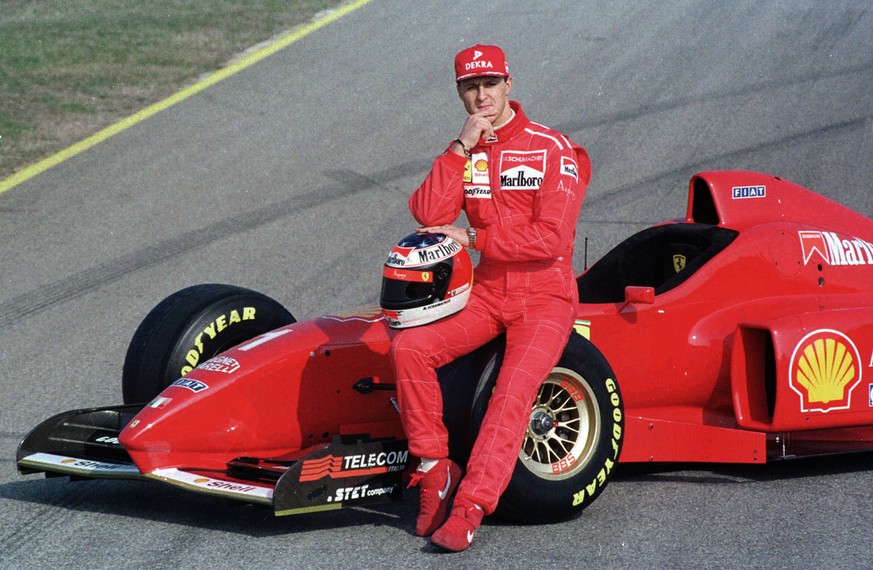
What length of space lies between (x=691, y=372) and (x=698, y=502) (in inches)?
27.5

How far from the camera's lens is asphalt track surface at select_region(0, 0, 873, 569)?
497 centimetres

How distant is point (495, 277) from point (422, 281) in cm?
36

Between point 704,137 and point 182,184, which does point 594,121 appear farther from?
point 182,184

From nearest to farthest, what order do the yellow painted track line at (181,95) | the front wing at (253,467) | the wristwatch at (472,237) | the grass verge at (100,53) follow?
the front wing at (253,467) < the wristwatch at (472,237) < the yellow painted track line at (181,95) < the grass verge at (100,53)

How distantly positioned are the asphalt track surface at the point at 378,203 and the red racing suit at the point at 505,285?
449mm

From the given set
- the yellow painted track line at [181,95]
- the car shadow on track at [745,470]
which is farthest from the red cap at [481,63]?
the yellow painted track line at [181,95]

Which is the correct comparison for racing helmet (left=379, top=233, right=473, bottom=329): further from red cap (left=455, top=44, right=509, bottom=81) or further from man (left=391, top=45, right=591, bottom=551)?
red cap (left=455, top=44, right=509, bottom=81)

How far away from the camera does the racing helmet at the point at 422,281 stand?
507 cm

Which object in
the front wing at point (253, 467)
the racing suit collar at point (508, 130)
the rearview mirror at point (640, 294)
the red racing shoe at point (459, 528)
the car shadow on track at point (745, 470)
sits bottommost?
the car shadow on track at point (745, 470)

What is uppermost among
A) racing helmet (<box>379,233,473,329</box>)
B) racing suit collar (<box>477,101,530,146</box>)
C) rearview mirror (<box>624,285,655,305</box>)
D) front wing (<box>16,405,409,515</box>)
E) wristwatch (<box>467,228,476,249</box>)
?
racing suit collar (<box>477,101,530,146</box>)

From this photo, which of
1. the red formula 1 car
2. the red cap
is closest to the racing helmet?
the red formula 1 car

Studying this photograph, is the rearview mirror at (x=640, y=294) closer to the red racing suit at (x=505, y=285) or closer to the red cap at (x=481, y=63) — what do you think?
the red racing suit at (x=505, y=285)

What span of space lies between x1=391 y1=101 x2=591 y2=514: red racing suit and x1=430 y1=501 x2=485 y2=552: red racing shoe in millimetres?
79

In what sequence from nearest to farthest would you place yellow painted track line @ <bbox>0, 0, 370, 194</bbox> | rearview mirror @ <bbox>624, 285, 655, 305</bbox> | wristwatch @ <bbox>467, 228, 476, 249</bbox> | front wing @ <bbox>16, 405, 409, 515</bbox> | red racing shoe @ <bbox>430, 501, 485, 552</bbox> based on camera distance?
red racing shoe @ <bbox>430, 501, 485, 552</bbox>, front wing @ <bbox>16, 405, 409, 515</bbox>, wristwatch @ <bbox>467, 228, 476, 249</bbox>, rearview mirror @ <bbox>624, 285, 655, 305</bbox>, yellow painted track line @ <bbox>0, 0, 370, 194</bbox>
